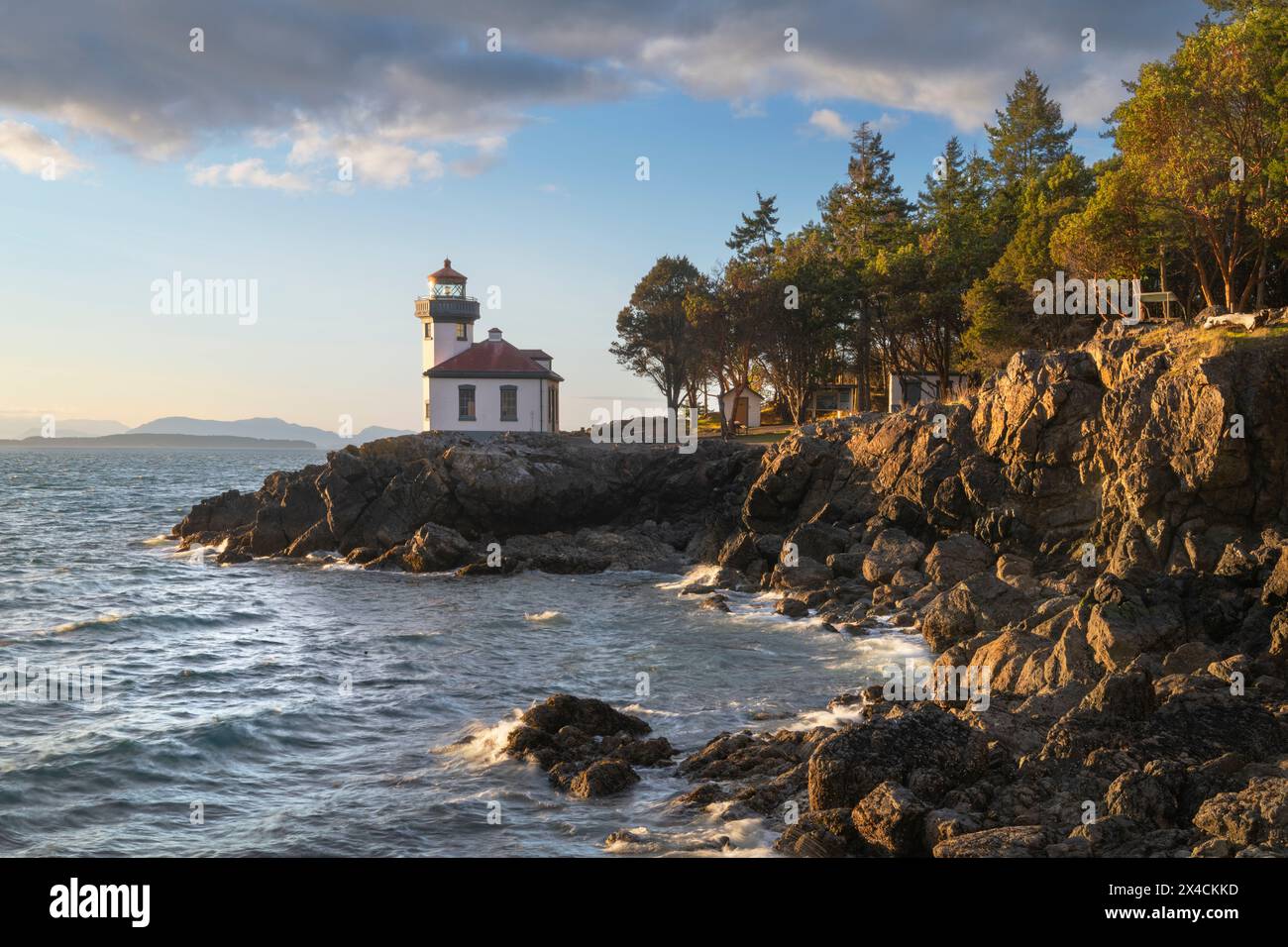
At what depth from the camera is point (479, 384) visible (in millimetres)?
59875

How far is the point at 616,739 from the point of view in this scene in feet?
59.0

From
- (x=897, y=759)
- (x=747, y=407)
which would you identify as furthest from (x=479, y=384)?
(x=897, y=759)

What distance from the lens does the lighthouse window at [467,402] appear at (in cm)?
5994

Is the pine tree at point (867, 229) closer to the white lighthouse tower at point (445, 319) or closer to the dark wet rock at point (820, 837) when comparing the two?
the white lighthouse tower at point (445, 319)

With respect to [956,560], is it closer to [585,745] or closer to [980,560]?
[980,560]

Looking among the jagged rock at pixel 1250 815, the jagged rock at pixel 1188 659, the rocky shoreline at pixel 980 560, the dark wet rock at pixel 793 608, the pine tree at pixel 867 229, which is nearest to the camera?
the jagged rock at pixel 1250 815

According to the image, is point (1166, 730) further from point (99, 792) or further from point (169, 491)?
point (169, 491)

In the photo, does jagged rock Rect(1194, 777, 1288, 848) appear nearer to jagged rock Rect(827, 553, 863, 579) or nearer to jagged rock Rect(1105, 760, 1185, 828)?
jagged rock Rect(1105, 760, 1185, 828)

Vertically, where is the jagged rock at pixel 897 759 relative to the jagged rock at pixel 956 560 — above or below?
below

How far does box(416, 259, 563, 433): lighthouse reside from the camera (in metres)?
59.7

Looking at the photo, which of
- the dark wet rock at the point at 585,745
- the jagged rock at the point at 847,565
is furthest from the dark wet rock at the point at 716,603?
the dark wet rock at the point at 585,745

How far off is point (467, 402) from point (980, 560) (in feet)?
118

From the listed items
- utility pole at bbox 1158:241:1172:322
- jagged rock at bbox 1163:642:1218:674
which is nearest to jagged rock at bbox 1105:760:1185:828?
jagged rock at bbox 1163:642:1218:674

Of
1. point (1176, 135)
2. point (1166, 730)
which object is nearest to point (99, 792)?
point (1166, 730)
